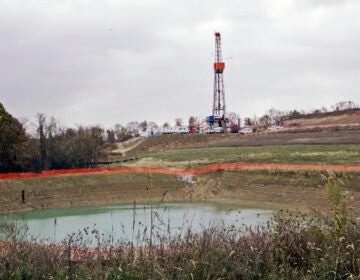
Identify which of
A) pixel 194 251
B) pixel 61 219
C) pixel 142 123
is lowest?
pixel 61 219

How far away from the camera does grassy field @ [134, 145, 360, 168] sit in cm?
5109

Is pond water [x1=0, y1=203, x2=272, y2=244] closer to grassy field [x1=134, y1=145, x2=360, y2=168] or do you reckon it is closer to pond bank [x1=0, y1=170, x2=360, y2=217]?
pond bank [x1=0, y1=170, x2=360, y2=217]

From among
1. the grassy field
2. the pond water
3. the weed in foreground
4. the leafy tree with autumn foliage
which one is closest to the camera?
the weed in foreground

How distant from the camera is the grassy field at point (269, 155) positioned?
51.1 metres

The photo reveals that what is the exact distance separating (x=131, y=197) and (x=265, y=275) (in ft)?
125

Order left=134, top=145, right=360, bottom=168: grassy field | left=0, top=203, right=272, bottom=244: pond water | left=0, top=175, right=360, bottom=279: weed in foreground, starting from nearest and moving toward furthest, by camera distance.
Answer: left=0, top=175, right=360, bottom=279: weed in foreground, left=0, top=203, right=272, bottom=244: pond water, left=134, top=145, right=360, bottom=168: grassy field

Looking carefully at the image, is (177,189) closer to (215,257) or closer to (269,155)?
(269,155)

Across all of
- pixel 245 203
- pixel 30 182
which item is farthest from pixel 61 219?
pixel 245 203

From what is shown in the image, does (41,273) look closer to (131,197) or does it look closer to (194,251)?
(194,251)

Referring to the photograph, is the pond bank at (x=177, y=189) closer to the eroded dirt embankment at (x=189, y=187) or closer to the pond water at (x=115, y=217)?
the eroded dirt embankment at (x=189, y=187)

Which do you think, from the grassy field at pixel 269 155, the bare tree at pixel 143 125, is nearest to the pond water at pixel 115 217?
the grassy field at pixel 269 155

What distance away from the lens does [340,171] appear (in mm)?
38000

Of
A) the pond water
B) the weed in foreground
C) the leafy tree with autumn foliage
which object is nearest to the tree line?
the leafy tree with autumn foliage

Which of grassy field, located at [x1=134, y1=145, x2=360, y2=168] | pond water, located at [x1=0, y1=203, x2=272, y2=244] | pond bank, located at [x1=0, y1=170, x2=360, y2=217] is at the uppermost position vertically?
grassy field, located at [x1=134, y1=145, x2=360, y2=168]
